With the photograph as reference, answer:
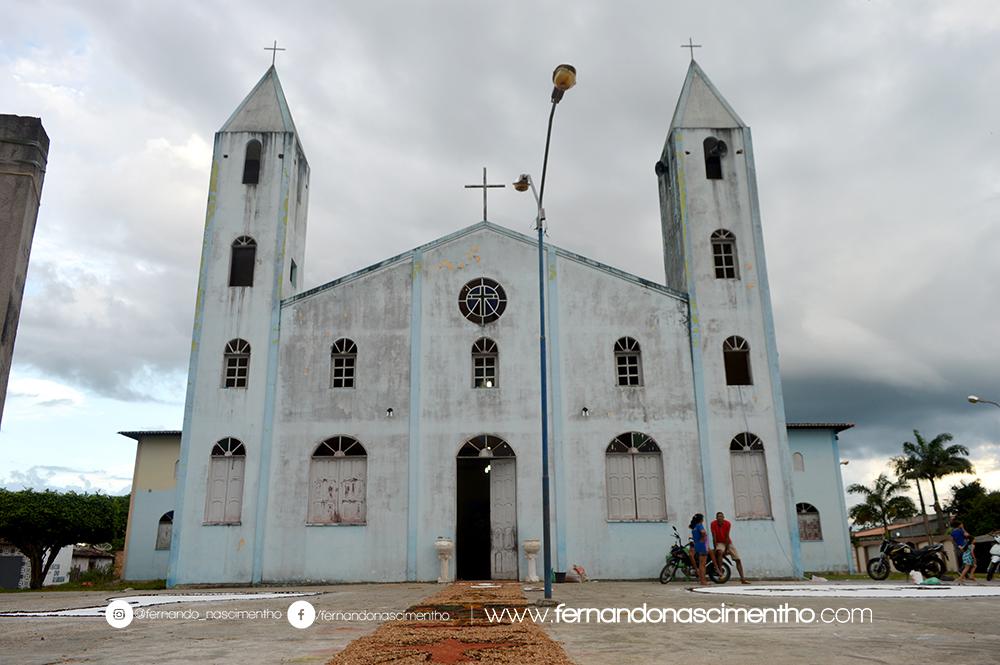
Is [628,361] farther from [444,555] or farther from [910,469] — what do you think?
[910,469]

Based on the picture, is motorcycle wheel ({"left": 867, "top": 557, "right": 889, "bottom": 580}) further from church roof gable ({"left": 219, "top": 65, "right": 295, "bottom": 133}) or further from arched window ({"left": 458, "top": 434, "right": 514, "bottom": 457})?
church roof gable ({"left": 219, "top": 65, "right": 295, "bottom": 133})

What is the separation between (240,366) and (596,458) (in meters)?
10.6

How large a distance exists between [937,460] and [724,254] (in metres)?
42.3

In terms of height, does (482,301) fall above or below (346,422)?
above

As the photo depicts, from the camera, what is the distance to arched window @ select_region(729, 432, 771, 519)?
20.0 metres

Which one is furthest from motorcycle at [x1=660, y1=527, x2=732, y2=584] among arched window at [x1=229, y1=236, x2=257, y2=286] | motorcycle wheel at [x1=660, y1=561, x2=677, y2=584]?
arched window at [x1=229, y1=236, x2=257, y2=286]

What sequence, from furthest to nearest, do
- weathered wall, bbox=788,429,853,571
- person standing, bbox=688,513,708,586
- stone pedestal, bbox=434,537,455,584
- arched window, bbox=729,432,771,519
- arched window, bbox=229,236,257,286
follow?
weathered wall, bbox=788,429,853,571 → arched window, bbox=229,236,257,286 → arched window, bbox=729,432,771,519 → stone pedestal, bbox=434,537,455,584 → person standing, bbox=688,513,708,586

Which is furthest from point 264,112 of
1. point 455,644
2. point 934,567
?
point 934,567

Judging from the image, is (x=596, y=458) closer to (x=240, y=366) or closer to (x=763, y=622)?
(x=240, y=366)

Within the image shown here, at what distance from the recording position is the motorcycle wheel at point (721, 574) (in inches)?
698

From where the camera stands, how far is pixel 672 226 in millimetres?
23812

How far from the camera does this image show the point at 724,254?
72.9ft

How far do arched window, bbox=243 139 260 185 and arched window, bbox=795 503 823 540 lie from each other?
22.7 meters

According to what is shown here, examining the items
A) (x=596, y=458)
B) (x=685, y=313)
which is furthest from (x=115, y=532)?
(x=685, y=313)
